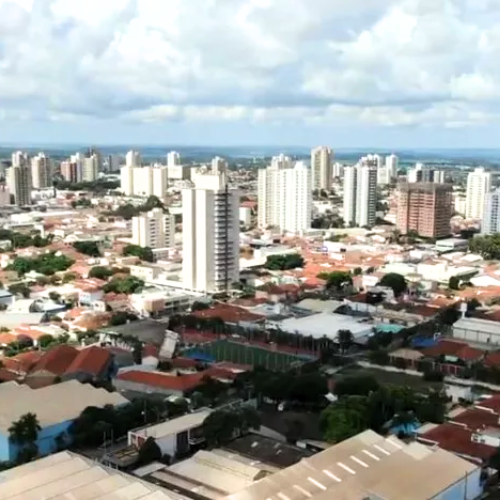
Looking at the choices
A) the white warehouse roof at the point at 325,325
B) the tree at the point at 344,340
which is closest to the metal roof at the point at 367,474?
the tree at the point at 344,340

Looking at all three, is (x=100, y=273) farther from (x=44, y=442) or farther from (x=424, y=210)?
(x=424, y=210)

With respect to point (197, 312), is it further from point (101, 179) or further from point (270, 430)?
point (101, 179)

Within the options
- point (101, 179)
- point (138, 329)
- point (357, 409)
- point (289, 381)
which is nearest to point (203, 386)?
point (289, 381)

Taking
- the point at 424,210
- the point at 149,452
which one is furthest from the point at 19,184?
the point at 149,452

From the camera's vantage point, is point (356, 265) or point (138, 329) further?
point (356, 265)

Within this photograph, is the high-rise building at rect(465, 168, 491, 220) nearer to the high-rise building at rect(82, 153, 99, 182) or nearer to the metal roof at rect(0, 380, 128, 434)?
the high-rise building at rect(82, 153, 99, 182)

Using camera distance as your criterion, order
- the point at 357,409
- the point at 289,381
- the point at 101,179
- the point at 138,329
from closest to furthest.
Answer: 1. the point at 357,409
2. the point at 289,381
3. the point at 138,329
4. the point at 101,179
